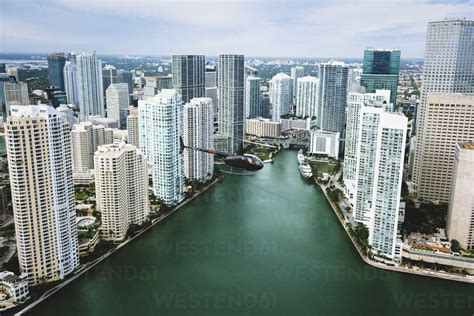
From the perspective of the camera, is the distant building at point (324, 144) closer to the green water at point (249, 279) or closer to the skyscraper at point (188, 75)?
the skyscraper at point (188, 75)

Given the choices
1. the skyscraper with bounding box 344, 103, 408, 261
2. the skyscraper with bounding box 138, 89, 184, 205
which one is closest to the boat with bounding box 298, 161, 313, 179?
the skyscraper with bounding box 138, 89, 184, 205

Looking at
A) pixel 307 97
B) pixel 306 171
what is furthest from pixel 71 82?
pixel 306 171

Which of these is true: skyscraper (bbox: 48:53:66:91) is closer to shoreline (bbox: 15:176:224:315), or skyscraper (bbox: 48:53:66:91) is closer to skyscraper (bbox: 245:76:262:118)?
skyscraper (bbox: 245:76:262:118)

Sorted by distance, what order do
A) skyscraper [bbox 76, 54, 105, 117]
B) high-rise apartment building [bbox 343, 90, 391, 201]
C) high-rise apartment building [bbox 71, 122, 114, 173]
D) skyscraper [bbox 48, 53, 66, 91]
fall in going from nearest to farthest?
high-rise apartment building [bbox 343, 90, 391, 201] → high-rise apartment building [bbox 71, 122, 114, 173] → skyscraper [bbox 76, 54, 105, 117] → skyscraper [bbox 48, 53, 66, 91]

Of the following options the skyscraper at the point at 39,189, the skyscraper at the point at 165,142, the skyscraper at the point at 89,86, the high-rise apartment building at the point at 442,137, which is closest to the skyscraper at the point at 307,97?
the skyscraper at the point at 89,86

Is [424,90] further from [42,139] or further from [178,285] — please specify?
[42,139]

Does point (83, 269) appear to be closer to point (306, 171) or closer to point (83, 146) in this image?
point (83, 146)

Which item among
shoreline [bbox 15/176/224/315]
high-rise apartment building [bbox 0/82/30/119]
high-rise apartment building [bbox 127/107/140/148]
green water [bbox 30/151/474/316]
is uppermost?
high-rise apartment building [bbox 0/82/30/119]
